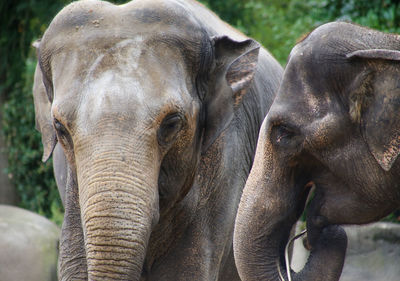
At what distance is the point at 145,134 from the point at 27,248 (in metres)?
4.23

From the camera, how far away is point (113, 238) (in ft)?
13.2

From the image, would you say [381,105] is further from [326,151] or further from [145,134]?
[145,134]

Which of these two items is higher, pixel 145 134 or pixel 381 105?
pixel 381 105

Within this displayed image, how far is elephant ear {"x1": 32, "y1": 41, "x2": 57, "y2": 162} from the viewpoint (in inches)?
195

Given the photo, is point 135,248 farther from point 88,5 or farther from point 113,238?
point 88,5

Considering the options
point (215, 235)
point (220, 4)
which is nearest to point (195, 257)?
point (215, 235)

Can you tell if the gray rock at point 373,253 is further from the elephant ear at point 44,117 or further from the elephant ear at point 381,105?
the elephant ear at point 381,105

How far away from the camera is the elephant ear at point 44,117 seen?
4965mm

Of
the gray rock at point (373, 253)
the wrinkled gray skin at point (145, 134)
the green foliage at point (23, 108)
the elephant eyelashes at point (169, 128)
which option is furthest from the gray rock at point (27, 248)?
the elephant eyelashes at point (169, 128)

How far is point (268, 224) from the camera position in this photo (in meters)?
4.58

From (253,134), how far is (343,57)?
62.2 inches

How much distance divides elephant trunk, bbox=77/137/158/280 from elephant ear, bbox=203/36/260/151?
0.88m

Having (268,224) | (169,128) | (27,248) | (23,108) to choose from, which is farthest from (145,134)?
(23,108)

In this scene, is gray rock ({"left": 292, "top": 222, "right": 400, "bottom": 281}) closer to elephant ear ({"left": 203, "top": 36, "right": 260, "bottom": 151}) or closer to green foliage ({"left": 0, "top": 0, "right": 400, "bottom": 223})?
elephant ear ({"left": 203, "top": 36, "right": 260, "bottom": 151})
